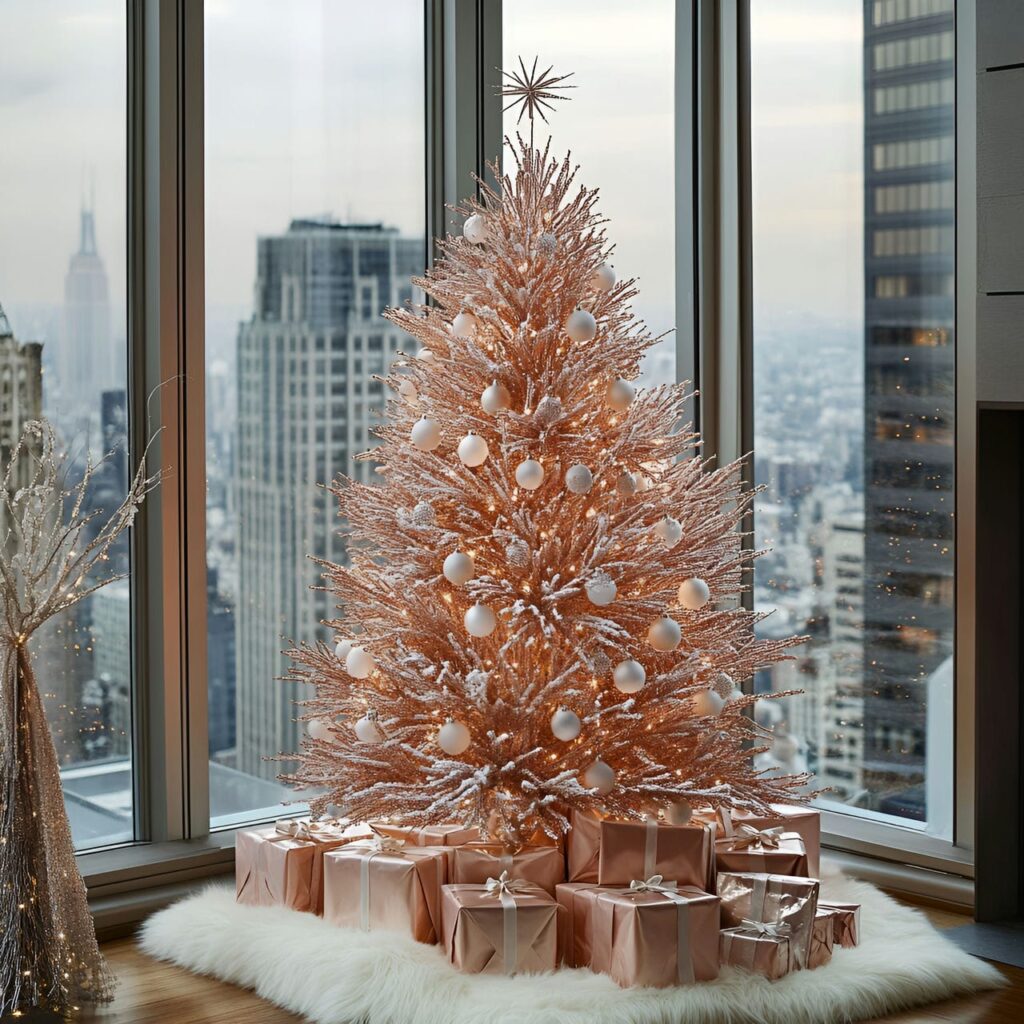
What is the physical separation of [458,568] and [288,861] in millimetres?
622

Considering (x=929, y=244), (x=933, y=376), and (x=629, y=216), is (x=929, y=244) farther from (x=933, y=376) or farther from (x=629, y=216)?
(x=629, y=216)

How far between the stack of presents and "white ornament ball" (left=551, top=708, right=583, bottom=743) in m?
0.16

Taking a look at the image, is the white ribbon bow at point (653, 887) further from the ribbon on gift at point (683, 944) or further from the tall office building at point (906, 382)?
the tall office building at point (906, 382)

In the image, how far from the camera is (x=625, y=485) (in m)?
2.26

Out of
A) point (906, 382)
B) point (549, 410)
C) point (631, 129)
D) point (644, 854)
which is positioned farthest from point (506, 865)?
point (631, 129)

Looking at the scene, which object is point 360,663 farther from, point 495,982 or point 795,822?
point 795,822

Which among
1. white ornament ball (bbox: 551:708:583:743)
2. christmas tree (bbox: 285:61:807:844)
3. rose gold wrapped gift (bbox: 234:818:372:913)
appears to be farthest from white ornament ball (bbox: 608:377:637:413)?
rose gold wrapped gift (bbox: 234:818:372:913)

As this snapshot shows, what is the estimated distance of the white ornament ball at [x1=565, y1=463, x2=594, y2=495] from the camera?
2217 millimetres

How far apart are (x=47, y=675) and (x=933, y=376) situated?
1905mm

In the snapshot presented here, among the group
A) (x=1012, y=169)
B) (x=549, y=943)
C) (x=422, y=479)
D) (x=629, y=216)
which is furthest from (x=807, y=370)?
(x=549, y=943)

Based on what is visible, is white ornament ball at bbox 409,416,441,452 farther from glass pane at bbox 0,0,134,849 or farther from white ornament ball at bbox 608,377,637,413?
glass pane at bbox 0,0,134,849

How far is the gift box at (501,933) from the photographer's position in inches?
81.0

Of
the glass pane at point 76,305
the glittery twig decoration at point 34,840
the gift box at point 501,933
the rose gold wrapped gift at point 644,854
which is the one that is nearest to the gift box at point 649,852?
the rose gold wrapped gift at point 644,854

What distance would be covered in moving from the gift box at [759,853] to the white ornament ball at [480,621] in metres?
0.56
